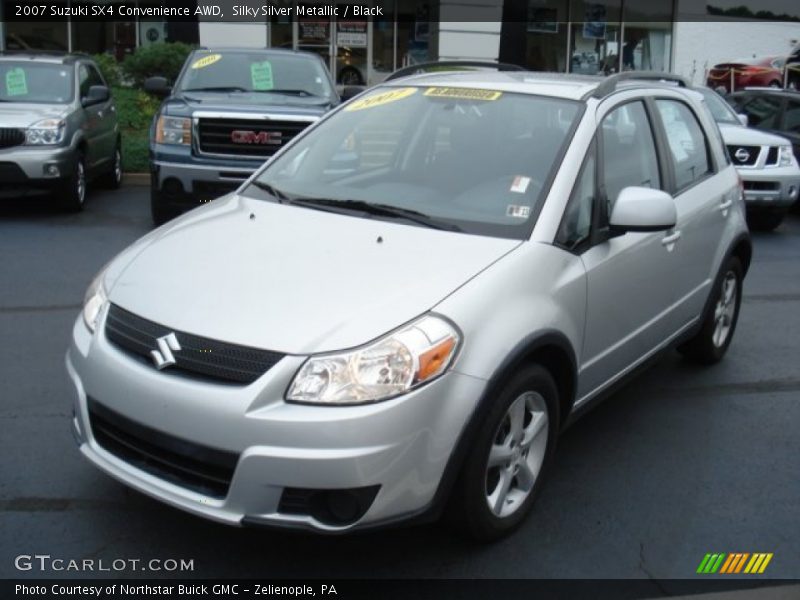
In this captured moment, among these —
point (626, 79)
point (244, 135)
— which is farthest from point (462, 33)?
point (626, 79)

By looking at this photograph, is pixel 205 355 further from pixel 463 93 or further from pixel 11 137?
pixel 11 137

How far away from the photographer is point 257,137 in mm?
9234

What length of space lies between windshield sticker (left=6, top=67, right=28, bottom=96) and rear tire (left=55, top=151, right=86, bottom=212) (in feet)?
3.34

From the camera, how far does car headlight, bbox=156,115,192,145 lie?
911 cm

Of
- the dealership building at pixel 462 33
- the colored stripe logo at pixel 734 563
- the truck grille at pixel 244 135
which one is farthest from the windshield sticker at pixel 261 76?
the dealership building at pixel 462 33

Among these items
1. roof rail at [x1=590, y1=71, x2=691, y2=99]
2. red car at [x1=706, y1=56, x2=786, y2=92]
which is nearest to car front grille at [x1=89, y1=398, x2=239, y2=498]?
roof rail at [x1=590, y1=71, x2=691, y2=99]

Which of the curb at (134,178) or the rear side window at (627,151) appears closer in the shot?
the rear side window at (627,151)

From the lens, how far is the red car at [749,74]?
26.3 meters

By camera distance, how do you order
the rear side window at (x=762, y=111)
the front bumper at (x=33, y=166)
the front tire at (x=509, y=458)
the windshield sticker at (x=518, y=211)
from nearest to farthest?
the front tire at (x=509, y=458)
the windshield sticker at (x=518, y=211)
the front bumper at (x=33, y=166)
the rear side window at (x=762, y=111)

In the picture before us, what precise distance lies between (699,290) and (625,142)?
43.1 inches

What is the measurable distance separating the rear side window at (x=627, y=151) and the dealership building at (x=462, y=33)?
14562mm

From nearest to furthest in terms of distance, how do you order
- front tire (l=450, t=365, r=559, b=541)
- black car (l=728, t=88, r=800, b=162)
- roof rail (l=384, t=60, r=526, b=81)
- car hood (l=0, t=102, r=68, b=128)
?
front tire (l=450, t=365, r=559, b=541) < roof rail (l=384, t=60, r=526, b=81) < car hood (l=0, t=102, r=68, b=128) < black car (l=728, t=88, r=800, b=162)

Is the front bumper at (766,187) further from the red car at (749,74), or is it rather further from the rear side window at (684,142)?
the red car at (749,74)

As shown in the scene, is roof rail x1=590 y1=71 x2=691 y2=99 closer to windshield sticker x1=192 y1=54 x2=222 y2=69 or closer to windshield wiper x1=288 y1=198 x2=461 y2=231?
windshield wiper x1=288 y1=198 x2=461 y2=231
